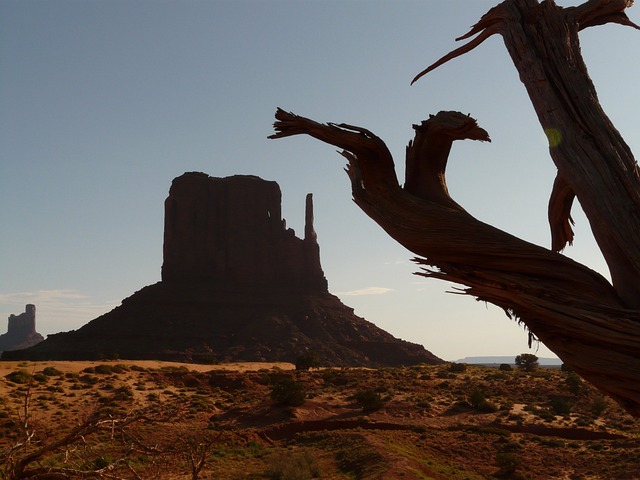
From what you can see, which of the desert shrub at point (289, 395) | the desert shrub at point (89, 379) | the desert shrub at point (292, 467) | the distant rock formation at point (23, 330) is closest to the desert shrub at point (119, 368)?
the desert shrub at point (89, 379)

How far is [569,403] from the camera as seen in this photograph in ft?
119

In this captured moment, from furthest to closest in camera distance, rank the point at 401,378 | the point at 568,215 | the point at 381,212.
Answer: the point at 401,378 → the point at 568,215 → the point at 381,212

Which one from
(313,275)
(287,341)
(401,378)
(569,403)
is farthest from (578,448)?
(313,275)

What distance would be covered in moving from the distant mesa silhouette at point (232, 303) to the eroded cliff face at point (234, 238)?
6.4 inches

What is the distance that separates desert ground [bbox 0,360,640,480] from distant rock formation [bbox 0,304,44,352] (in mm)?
154070

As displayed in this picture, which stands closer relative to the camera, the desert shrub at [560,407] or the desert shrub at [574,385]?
the desert shrub at [560,407]

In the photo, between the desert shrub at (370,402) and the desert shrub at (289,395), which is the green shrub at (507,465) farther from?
the desert shrub at (289,395)

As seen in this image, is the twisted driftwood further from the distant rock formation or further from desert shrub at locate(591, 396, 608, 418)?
the distant rock formation

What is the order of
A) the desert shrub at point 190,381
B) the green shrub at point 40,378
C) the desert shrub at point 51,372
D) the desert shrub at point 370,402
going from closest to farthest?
the desert shrub at point 370,402
the green shrub at point 40,378
the desert shrub at point 51,372
the desert shrub at point 190,381

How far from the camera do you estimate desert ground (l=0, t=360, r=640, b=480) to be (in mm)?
21891

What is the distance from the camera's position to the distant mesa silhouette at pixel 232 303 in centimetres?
7881

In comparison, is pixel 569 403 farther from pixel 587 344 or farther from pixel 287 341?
pixel 287 341

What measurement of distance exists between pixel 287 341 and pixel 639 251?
8112 centimetres

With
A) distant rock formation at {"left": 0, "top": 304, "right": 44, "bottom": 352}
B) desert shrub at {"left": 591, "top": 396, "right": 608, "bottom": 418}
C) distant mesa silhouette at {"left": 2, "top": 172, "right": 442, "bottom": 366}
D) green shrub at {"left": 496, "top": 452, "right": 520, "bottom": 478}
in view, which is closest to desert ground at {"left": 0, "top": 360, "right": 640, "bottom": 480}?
green shrub at {"left": 496, "top": 452, "right": 520, "bottom": 478}
